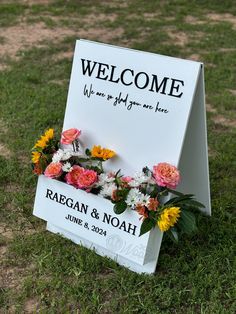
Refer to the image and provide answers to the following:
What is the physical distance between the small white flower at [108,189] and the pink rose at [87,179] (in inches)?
2.4

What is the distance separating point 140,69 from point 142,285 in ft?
3.42

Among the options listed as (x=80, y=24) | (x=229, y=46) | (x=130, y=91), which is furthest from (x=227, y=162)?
(x=80, y=24)

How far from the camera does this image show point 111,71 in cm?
248

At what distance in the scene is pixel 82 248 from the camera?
263cm

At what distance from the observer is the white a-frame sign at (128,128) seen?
2307mm

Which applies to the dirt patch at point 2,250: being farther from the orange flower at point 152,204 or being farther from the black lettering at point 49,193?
the orange flower at point 152,204

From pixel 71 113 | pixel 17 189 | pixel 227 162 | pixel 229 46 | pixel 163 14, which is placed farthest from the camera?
pixel 163 14

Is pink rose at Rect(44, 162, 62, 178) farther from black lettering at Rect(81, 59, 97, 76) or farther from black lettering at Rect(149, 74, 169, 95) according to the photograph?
black lettering at Rect(149, 74, 169, 95)

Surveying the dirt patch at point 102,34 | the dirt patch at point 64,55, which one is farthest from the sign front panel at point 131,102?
the dirt patch at point 102,34

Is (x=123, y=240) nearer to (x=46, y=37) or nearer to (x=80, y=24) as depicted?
(x=46, y=37)

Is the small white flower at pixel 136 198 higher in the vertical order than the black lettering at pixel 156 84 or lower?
lower

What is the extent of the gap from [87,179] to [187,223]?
53 cm

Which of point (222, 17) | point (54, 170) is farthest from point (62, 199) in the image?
point (222, 17)

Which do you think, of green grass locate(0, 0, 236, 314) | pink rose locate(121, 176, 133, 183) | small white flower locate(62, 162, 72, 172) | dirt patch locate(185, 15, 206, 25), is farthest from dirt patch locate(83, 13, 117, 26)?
pink rose locate(121, 176, 133, 183)
